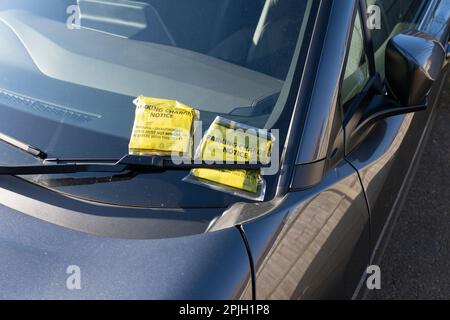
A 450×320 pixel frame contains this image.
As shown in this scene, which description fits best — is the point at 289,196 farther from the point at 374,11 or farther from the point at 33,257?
the point at 374,11

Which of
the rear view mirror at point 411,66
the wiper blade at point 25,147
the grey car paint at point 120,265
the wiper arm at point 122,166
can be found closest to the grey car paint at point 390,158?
the rear view mirror at point 411,66

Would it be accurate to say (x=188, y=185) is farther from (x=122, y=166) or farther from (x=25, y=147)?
(x=25, y=147)

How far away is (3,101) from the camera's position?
148 centimetres

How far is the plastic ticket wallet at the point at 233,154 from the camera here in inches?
50.3

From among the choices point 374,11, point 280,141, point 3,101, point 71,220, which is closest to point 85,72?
point 3,101

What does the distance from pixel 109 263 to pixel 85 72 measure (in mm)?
673

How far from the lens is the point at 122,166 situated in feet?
4.19

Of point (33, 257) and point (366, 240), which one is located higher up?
point (33, 257)

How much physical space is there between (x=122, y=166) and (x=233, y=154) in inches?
11.5

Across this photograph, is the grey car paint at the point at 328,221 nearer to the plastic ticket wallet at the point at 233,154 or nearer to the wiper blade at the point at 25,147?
the plastic ticket wallet at the point at 233,154

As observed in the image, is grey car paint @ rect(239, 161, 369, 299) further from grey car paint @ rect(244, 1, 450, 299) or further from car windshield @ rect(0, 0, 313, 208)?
car windshield @ rect(0, 0, 313, 208)

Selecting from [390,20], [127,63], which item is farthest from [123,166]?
[390,20]

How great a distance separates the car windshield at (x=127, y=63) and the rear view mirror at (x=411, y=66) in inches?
12.9
